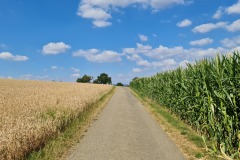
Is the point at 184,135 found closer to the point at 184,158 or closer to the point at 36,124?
the point at 184,158

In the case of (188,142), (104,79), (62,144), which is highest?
(104,79)

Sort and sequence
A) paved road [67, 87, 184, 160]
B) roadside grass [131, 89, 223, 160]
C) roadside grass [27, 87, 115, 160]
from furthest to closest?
roadside grass [131, 89, 223, 160]
paved road [67, 87, 184, 160]
roadside grass [27, 87, 115, 160]

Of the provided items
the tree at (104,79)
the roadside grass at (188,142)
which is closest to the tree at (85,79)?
the tree at (104,79)

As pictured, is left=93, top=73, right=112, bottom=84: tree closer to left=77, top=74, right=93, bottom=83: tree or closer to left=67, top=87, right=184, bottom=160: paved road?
left=77, top=74, right=93, bottom=83: tree

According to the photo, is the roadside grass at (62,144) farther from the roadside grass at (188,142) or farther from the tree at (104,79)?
the tree at (104,79)

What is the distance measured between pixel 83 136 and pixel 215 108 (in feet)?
15.4

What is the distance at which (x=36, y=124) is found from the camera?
27.7 feet

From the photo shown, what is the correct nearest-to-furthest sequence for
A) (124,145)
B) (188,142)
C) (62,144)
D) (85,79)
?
(62,144) → (124,145) → (188,142) → (85,79)

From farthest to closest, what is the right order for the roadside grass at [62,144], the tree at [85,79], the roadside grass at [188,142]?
the tree at [85,79], the roadside grass at [188,142], the roadside grass at [62,144]

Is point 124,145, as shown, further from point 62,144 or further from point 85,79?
point 85,79

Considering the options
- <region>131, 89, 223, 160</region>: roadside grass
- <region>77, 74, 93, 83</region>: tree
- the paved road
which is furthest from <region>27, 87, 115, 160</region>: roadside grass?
<region>77, 74, 93, 83</region>: tree

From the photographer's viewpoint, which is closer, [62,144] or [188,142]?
[62,144]

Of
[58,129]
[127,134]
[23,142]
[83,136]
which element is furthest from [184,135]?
[23,142]

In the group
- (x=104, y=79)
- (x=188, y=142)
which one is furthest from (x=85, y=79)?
(x=188, y=142)
